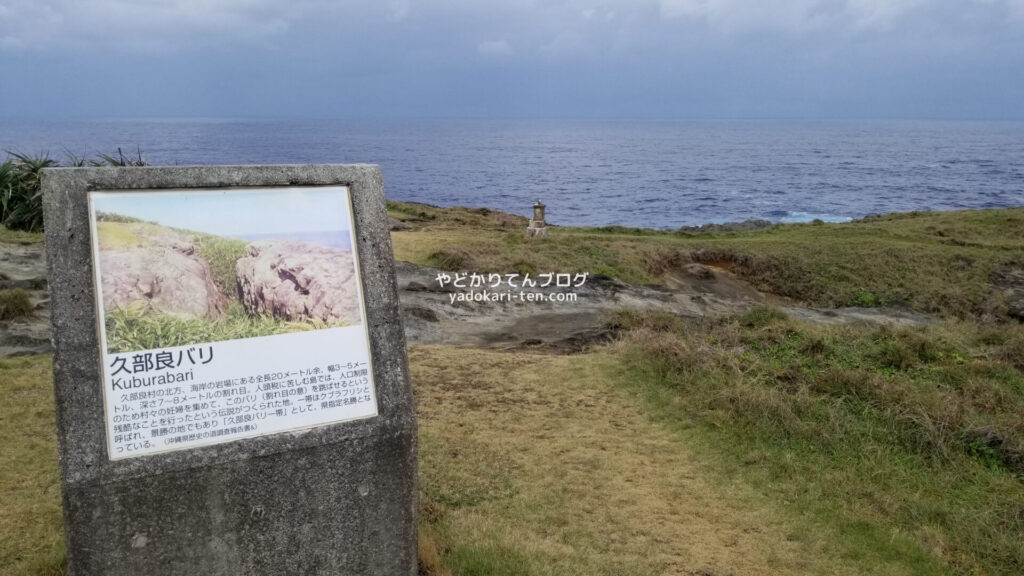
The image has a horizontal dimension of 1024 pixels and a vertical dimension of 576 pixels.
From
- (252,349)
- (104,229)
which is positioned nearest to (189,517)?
(252,349)

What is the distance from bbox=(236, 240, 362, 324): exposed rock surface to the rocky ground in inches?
256

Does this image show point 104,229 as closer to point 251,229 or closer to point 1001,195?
point 251,229

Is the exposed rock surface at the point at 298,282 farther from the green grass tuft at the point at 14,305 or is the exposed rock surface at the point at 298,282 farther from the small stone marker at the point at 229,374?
the green grass tuft at the point at 14,305

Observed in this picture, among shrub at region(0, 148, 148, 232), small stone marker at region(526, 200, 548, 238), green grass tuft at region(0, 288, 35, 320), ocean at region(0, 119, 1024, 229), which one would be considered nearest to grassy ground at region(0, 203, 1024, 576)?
green grass tuft at region(0, 288, 35, 320)

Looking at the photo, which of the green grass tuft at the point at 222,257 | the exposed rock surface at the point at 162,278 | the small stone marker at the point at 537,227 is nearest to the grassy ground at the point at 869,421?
the green grass tuft at the point at 222,257

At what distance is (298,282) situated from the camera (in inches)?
160

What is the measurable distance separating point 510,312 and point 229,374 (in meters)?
9.37

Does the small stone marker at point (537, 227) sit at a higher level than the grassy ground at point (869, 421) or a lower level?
higher

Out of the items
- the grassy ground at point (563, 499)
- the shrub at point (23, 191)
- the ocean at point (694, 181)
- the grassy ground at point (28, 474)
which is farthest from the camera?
the ocean at point (694, 181)

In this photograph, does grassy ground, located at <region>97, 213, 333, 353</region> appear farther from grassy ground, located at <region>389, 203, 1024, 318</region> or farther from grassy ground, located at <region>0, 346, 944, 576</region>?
grassy ground, located at <region>389, 203, 1024, 318</region>

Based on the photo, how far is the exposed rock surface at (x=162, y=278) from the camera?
3.72 meters

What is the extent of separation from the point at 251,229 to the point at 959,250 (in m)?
23.8

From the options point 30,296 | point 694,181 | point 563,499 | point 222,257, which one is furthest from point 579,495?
point 694,181

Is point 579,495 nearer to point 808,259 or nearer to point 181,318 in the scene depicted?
point 181,318
